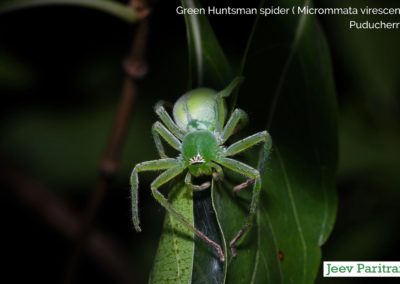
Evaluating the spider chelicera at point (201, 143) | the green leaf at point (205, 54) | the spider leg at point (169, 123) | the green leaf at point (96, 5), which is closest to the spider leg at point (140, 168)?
the spider chelicera at point (201, 143)

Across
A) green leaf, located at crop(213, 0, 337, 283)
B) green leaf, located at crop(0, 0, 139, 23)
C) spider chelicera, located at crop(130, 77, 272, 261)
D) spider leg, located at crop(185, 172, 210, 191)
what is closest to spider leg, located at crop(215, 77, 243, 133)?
spider chelicera, located at crop(130, 77, 272, 261)

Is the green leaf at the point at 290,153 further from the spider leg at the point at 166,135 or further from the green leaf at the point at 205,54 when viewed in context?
the spider leg at the point at 166,135

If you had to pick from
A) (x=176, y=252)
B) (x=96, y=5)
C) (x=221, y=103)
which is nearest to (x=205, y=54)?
(x=221, y=103)

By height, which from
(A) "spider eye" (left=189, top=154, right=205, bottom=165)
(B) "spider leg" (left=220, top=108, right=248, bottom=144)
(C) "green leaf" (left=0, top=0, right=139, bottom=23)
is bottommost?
(A) "spider eye" (left=189, top=154, right=205, bottom=165)

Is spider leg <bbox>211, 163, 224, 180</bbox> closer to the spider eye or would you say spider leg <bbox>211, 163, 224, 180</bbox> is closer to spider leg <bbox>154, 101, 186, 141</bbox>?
the spider eye

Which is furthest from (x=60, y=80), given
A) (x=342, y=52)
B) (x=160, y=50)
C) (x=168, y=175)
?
(x=168, y=175)
